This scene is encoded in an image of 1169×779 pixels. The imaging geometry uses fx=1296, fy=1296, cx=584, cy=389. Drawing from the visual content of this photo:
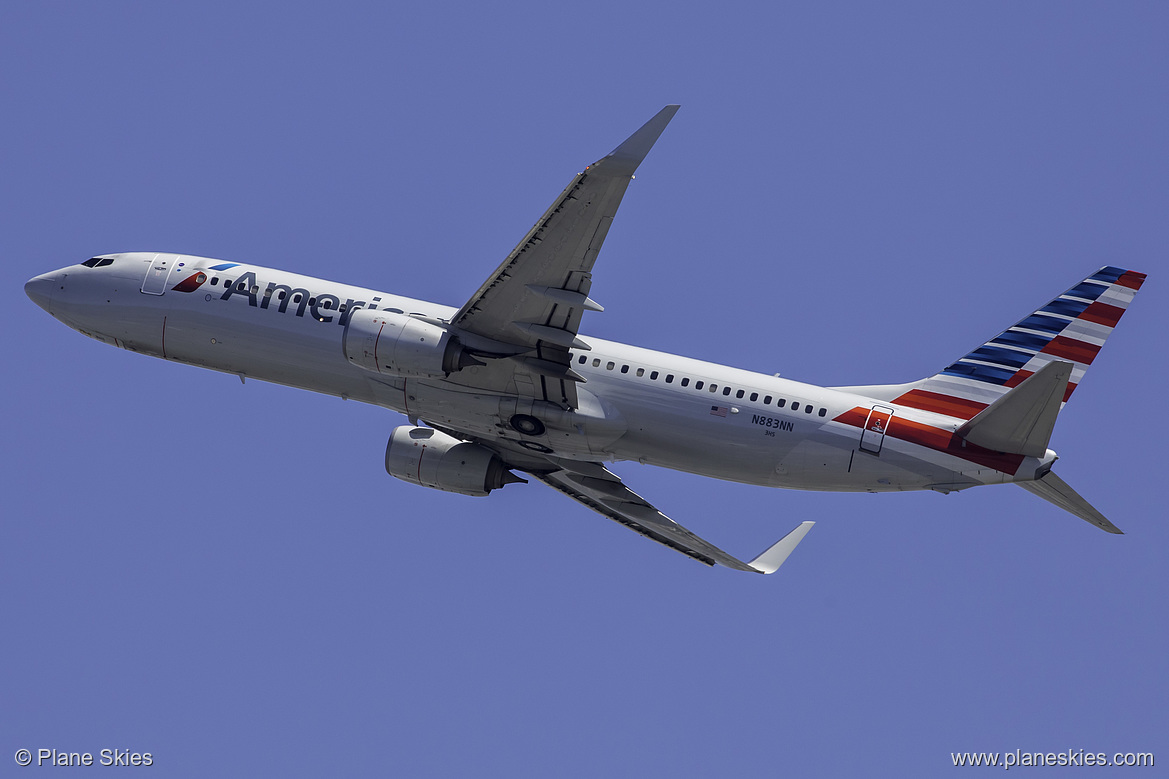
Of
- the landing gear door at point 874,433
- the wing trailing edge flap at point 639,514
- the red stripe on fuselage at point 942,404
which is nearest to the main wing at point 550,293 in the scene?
the wing trailing edge flap at point 639,514

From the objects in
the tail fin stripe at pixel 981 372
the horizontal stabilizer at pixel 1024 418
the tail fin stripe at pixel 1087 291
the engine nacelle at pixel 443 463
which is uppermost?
the tail fin stripe at pixel 1087 291

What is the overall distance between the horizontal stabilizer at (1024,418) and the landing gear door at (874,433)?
1.98m

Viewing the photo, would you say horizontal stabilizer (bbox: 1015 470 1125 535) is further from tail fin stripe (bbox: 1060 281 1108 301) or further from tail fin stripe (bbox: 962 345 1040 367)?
tail fin stripe (bbox: 1060 281 1108 301)

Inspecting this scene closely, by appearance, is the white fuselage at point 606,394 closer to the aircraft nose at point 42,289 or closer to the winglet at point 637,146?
the aircraft nose at point 42,289

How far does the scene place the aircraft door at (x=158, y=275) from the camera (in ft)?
125

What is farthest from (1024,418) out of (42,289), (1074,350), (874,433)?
(42,289)

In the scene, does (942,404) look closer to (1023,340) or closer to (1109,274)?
(1023,340)

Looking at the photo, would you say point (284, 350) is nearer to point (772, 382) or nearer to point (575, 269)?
point (575, 269)

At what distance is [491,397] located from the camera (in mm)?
35344

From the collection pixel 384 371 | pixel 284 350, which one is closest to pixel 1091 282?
pixel 384 371

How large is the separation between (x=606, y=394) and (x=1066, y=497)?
1226 centimetres

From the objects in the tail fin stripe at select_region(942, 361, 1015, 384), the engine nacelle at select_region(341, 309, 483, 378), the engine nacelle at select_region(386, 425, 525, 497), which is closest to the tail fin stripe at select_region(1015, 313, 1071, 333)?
the tail fin stripe at select_region(942, 361, 1015, 384)

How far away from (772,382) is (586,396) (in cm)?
511

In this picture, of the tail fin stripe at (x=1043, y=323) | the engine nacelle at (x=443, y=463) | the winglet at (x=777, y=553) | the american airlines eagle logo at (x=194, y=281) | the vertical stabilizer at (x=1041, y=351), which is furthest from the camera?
the winglet at (x=777, y=553)
